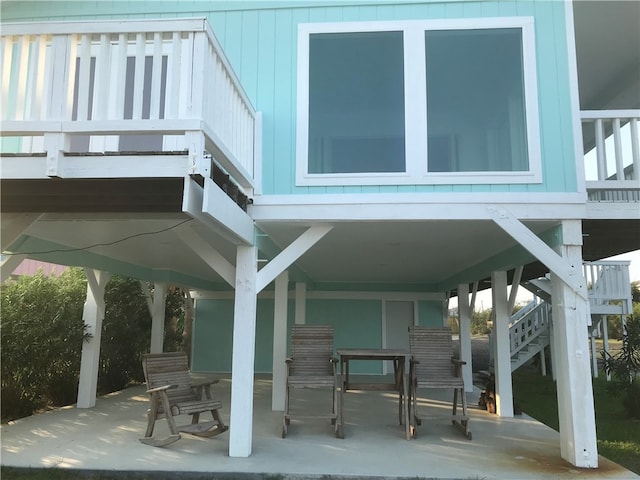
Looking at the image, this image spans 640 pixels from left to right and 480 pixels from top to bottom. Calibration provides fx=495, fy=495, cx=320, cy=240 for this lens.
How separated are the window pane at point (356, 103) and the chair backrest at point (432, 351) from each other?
2241 mm

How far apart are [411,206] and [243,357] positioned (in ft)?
7.04

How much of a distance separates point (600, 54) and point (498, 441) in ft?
17.2

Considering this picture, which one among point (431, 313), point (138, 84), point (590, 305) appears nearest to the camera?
point (138, 84)

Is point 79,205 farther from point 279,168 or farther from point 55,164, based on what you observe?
point 279,168

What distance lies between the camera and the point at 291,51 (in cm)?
514

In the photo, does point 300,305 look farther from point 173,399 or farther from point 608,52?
point 608,52

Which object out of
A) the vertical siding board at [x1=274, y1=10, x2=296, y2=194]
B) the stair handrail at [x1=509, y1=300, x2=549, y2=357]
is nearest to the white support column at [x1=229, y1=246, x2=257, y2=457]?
the vertical siding board at [x1=274, y1=10, x2=296, y2=194]

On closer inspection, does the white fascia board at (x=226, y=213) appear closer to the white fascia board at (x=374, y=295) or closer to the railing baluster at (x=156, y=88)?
the railing baluster at (x=156, y=88)

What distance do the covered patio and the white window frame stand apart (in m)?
2.59

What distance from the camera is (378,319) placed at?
455 inches

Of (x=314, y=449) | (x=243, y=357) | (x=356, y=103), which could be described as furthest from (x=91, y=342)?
(x=356, y=103)

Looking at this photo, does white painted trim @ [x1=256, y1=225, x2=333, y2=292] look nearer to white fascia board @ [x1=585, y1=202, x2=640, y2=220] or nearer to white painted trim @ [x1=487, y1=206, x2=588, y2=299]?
white painted trim @ [x1=487, y1=206, x2=588, y2=299]

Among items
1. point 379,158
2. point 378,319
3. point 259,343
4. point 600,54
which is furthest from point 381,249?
point 259,343

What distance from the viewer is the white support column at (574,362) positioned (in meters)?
4.39
